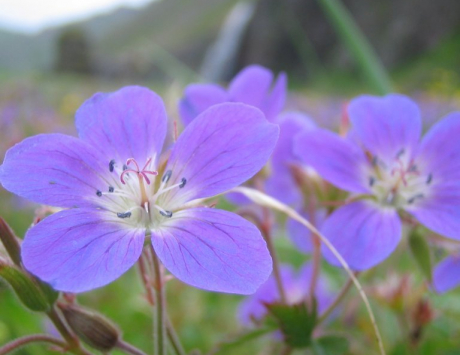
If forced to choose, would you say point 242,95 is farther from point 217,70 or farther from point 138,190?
point 217,70

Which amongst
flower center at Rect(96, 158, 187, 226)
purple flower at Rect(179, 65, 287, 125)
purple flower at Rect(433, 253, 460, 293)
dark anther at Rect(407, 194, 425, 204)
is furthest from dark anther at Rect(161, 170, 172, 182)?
purple flower at Rect(433, 253, 460, 293)

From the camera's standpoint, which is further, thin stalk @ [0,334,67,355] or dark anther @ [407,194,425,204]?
dark anther @ [407,194,425,204]

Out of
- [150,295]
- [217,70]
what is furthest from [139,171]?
[217,70]

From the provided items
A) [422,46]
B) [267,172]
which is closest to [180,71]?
[267,172]

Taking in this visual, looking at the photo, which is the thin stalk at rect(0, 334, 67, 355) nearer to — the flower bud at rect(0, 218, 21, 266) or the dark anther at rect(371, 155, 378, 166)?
the flower bud at rect(0, 218, 21, 266)

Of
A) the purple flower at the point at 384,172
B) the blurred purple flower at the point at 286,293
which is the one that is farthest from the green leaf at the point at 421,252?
the blurred purple flower at the point at 286,293

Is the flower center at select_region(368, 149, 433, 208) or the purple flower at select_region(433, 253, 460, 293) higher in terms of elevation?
the flower center at select_region(368, 149, 433, 208)

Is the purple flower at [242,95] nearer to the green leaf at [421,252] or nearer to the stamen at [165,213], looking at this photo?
the stamen at [165,213]
